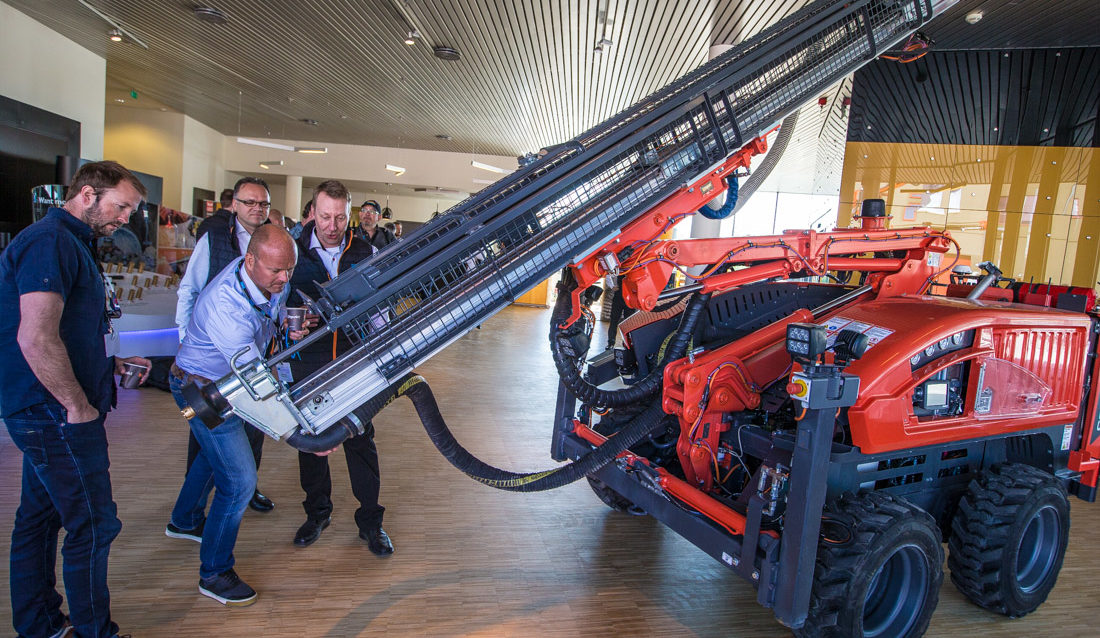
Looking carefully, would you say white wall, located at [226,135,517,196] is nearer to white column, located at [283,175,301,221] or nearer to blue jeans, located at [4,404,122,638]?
white column, located at [283,175,301,221]

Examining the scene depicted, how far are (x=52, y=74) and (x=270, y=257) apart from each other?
1092 centimetres

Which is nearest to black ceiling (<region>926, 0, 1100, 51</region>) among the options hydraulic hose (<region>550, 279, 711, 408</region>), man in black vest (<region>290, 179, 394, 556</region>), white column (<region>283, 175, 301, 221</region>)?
hydraulic hose (<region>550, 279, 711, 408</region>)

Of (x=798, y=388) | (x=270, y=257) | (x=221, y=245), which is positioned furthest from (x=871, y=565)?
(x=221, y=245)

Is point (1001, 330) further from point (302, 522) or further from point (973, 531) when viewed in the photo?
point (302, 522)

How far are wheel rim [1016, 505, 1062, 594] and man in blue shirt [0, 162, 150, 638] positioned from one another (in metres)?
4.04

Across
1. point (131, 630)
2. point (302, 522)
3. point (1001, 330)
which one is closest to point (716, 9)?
point (1001, 330)

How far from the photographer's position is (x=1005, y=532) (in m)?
2.90

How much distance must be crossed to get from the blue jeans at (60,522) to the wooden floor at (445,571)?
0.91 feet

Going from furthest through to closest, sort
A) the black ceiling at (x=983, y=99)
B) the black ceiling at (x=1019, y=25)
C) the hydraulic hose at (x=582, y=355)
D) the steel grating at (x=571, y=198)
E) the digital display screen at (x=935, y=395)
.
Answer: the black ceiling at (x=983, y=99), the black ceiling at (x=1019, y=25), the digital display screen at (x=935, y=395), the hydraulic hose at (x=582, y=355), the steel grating at (x=571, y=198)

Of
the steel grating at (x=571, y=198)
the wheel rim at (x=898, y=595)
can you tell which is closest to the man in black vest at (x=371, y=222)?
the steel grating at (x=571, y=198)

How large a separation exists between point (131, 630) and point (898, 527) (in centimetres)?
299

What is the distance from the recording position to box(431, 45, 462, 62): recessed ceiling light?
9.66m

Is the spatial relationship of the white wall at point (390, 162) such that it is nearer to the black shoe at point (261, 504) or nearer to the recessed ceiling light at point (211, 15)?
the recessed ceiling light at point (211, 15)

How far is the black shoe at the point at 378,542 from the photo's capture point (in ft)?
10.7
